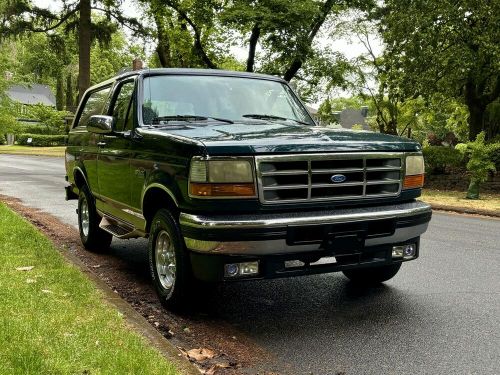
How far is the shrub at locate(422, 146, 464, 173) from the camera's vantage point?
65.2 feet

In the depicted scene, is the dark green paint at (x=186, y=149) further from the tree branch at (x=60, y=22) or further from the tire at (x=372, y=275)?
the tree branch at (x=60, y=22)

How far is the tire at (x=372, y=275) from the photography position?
546 centimetres

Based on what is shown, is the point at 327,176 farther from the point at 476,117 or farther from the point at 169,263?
the point at 476,117

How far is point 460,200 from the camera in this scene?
1516 cm

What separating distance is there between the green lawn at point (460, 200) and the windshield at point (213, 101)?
8723mm

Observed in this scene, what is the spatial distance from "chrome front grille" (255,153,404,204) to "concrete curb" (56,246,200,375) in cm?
121

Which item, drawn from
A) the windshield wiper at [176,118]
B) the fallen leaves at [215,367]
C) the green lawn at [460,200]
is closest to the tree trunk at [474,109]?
the green lawn at [460,200]

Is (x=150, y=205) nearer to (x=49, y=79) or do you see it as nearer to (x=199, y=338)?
(x=199, y=338)

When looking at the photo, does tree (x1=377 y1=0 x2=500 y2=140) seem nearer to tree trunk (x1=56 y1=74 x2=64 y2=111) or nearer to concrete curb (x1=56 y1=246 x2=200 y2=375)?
concrete curb (x1=56 y1=246 x2=200 y2=375)

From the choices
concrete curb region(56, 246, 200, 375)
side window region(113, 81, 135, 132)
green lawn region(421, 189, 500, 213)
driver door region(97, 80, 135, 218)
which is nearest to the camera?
concrete curb region(56, 246, 200, 375)

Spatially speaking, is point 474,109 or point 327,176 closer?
point 327,176

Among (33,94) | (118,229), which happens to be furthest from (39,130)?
(118,229)

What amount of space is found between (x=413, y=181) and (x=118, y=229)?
9.98 feet

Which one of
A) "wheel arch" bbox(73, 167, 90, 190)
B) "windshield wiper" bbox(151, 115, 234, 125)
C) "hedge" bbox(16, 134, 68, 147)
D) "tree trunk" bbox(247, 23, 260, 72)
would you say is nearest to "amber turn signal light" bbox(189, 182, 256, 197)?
"windshield wiper" bbox(151, 115, 234, 125)
